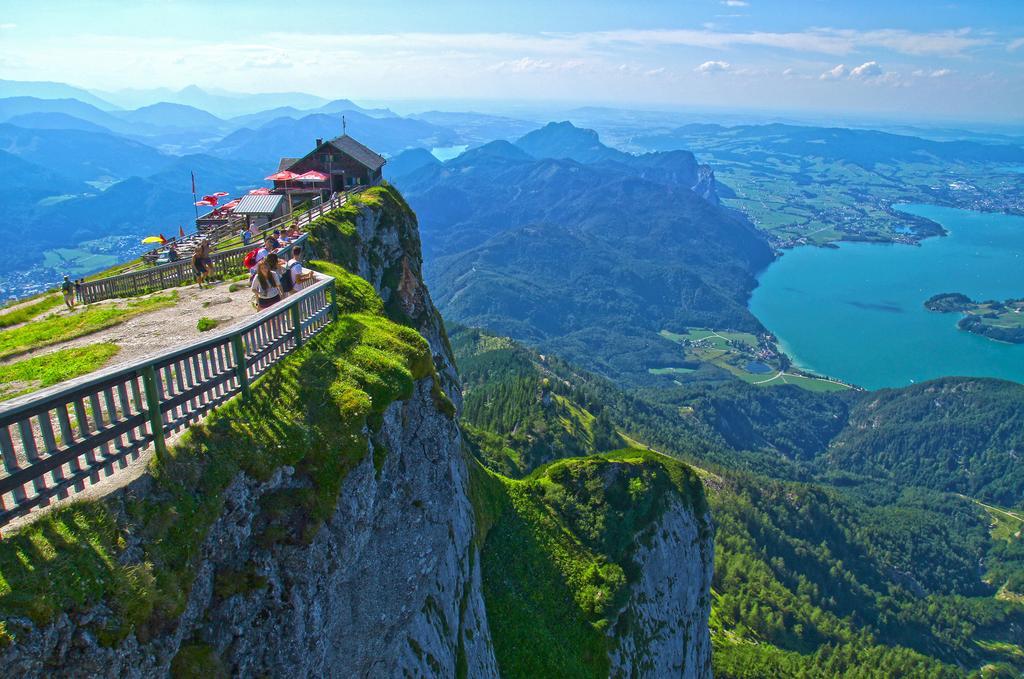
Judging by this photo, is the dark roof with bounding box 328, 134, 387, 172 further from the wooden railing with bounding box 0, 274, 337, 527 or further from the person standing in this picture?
the wooden railing with bounding box 0, 274, 337, 527

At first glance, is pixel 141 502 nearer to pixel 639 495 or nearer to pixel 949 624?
pixel 639 495

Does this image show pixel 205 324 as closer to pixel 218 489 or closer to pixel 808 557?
pixel 218 489

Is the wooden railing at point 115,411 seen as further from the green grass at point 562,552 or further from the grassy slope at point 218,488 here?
the green grass at point 562,552

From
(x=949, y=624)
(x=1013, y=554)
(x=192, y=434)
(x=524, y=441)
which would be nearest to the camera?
(x=192, y=434)

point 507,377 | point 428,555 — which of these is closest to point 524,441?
point 507,377

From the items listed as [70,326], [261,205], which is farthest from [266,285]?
[261,205]


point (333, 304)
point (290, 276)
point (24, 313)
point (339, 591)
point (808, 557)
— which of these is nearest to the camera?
point (339, 591)

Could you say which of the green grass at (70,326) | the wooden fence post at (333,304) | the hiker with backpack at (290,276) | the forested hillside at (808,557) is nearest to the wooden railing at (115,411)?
the wooden fence post at (333,304)
